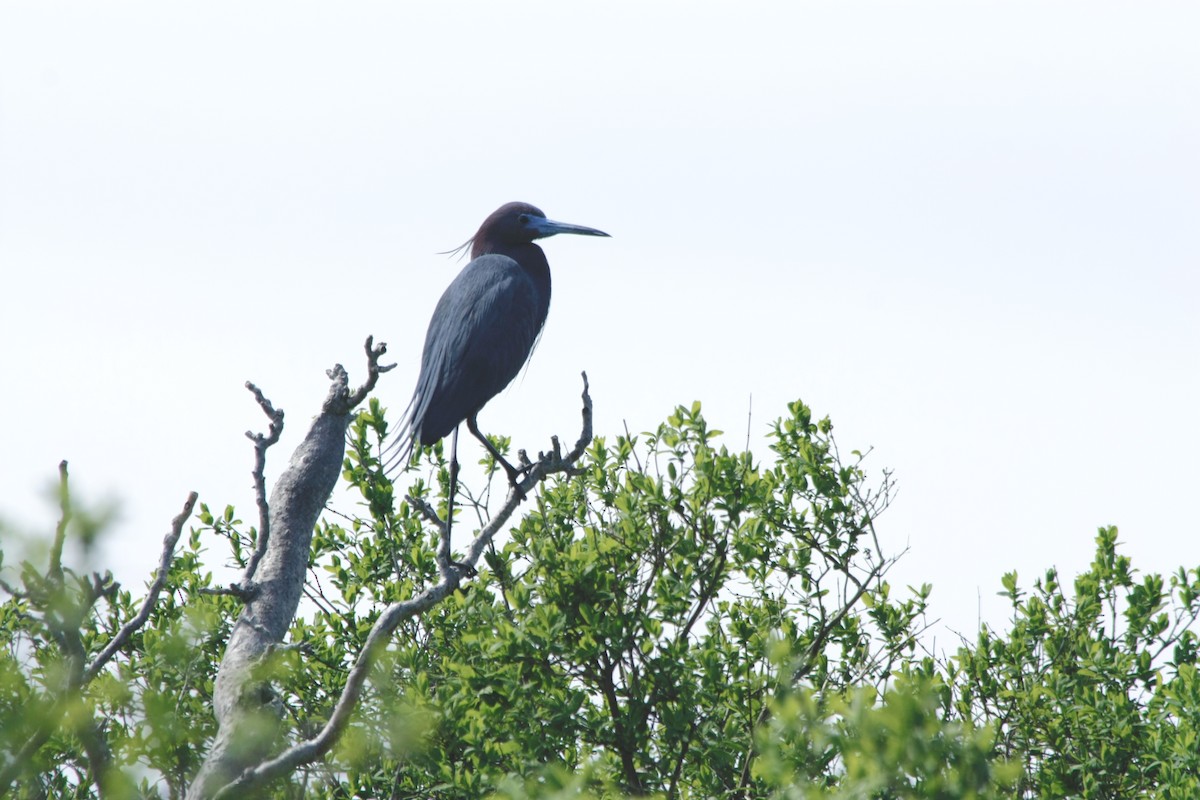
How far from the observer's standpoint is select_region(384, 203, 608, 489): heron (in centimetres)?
656

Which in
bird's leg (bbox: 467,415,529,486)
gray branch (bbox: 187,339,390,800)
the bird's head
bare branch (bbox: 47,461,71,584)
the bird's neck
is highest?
the bird's head

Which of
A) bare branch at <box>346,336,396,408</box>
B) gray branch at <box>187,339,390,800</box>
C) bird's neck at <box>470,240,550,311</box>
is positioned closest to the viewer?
gray branch at <box>187,339,390,800</box>

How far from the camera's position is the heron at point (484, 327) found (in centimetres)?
656

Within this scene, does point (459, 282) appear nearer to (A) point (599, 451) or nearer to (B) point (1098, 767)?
(A) point (599, 451)

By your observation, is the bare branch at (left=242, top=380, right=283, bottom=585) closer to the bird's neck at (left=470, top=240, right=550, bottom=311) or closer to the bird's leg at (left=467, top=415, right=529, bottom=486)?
the bird's leg at (left=467, top=415, right=529, bottom=486)

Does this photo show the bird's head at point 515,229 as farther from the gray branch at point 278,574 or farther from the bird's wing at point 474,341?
the gray branch at point 278,574

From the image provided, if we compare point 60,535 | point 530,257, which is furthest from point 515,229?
point 60,535

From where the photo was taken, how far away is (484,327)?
22.6 feet

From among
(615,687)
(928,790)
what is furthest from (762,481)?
(928,790)

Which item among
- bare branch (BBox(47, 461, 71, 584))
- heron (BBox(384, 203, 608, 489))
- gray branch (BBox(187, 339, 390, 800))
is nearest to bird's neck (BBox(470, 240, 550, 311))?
heron (BBox(384, 203, 608, 489))

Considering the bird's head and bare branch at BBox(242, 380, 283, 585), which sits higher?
the bird's head

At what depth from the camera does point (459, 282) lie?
731cm

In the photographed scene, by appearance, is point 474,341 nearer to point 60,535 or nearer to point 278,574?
point 278,574

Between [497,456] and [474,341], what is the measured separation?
0.75 metres
